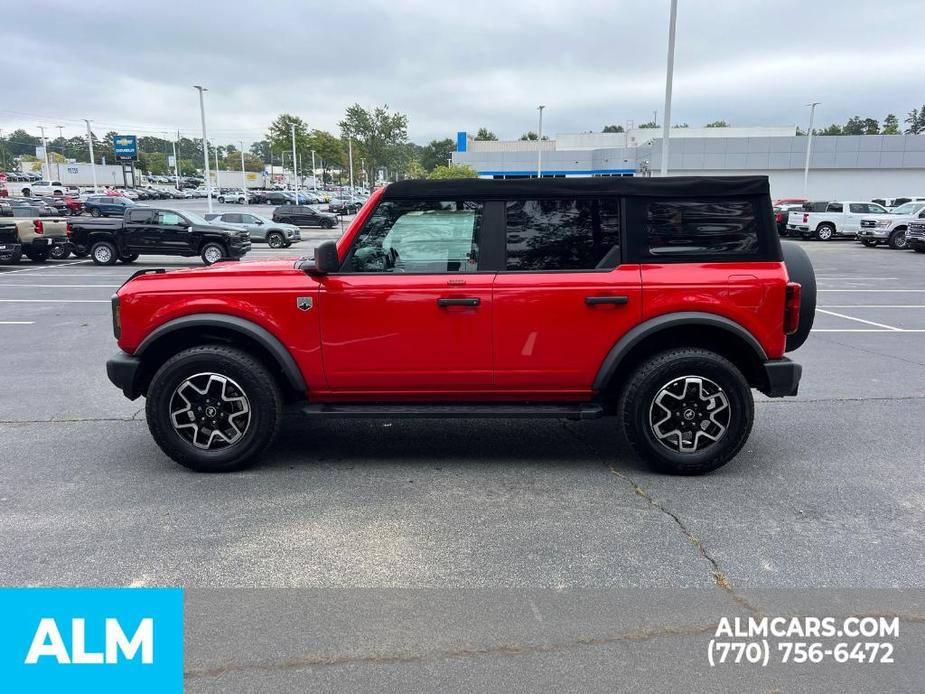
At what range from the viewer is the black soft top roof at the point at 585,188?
15.3 ft

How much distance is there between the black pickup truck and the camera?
21.2 metres

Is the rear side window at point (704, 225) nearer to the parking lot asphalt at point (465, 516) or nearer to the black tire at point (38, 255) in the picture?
the parking lot asphalt at point (465, 516)

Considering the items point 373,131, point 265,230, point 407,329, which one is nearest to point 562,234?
point 407,329

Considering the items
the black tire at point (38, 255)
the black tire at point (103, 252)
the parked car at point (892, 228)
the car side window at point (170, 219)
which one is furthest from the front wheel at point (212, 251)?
the parked car at point (892, 228)

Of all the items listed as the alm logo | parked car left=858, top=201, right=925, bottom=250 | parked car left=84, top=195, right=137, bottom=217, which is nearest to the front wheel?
the alm logo

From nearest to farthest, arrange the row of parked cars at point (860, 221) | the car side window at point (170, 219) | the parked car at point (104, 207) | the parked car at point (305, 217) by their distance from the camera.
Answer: the car side window at point (170, 219), the row of parked cars at point (860, 221), the parked car at point (104, 207), the parked car at point (305, 217)

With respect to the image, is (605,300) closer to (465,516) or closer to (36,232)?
(465,516)

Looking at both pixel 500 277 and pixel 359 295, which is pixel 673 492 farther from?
pixel 359 295

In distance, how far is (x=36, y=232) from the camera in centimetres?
2106

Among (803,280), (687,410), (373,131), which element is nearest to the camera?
(687,410)

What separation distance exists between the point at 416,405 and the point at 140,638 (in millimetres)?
2324

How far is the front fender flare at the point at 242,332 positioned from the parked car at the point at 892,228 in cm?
2923

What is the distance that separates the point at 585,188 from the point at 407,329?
1.51 meters

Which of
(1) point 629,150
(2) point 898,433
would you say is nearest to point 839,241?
(1) point 629,150
